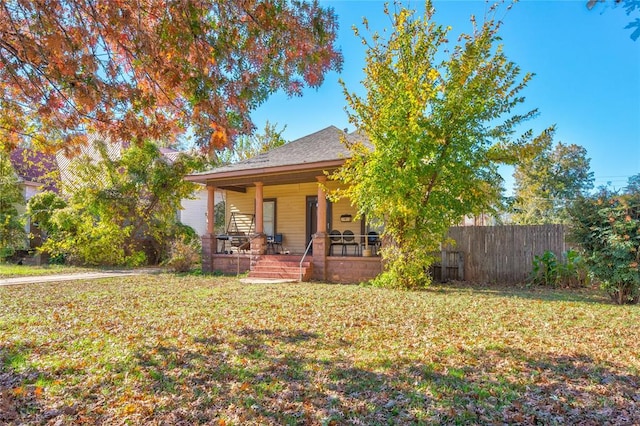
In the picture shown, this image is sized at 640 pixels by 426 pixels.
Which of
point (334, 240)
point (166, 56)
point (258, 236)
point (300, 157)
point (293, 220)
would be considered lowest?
point (334, 240)

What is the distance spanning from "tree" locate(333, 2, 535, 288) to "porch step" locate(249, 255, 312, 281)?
275 centimetres

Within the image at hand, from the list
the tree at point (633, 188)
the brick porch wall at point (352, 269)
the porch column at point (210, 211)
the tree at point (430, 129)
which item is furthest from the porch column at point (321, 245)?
the tree at point (633, 188)

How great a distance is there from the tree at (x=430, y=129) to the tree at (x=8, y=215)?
14904 mm

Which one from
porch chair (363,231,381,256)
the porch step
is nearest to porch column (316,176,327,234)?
the porch step

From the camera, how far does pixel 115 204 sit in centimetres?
1558

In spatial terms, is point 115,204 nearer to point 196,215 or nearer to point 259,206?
point 259,206

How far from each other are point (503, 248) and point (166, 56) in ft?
32.3

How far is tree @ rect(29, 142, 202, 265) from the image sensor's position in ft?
51.1

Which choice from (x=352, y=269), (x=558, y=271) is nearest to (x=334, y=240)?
(x=352, y=269)

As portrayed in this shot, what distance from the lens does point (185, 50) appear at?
4.77 metres

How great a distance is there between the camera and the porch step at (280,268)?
38.9 ft

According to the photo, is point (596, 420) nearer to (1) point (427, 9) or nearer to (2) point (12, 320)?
(2) point (12, 320)

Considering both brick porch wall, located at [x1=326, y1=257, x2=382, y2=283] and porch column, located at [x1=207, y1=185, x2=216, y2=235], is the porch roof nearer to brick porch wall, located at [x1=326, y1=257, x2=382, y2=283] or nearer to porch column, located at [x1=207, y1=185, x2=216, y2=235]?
porch column, located at [x1=207, y1=185, x2=216, y2=235]

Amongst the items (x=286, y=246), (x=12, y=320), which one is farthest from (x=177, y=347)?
(x=286, y=246)
